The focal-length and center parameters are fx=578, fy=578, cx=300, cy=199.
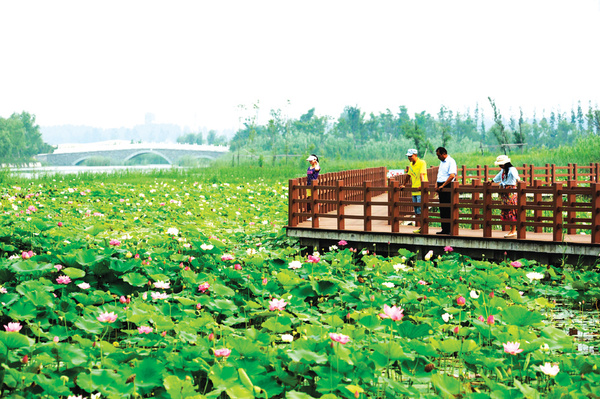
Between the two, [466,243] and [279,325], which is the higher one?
[279,325]

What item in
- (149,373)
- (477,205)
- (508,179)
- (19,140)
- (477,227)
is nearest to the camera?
(149,373)

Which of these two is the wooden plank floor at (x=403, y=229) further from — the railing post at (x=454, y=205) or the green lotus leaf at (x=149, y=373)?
the green lotus leaf at (x=149, y=373)

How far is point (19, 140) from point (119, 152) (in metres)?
10.2

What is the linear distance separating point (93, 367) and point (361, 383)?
148 cm

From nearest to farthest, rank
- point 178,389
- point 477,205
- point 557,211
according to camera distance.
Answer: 1. point 178,389
2. point 557,211
3. point 477,205

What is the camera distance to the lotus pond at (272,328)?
300 centimetres

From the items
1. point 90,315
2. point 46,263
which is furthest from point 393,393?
point 46,263

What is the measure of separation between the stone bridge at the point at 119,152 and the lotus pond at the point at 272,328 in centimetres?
5101

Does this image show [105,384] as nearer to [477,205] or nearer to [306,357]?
[306,357]

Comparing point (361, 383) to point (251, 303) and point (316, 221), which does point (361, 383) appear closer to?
point (251, 303)

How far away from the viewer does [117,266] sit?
202 inches

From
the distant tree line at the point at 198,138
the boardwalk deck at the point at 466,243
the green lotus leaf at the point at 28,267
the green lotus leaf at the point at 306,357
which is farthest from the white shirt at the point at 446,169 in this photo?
the distant tree line at the point at 198,138

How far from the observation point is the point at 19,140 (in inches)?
2311

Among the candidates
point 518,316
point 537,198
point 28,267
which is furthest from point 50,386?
point 537,198
